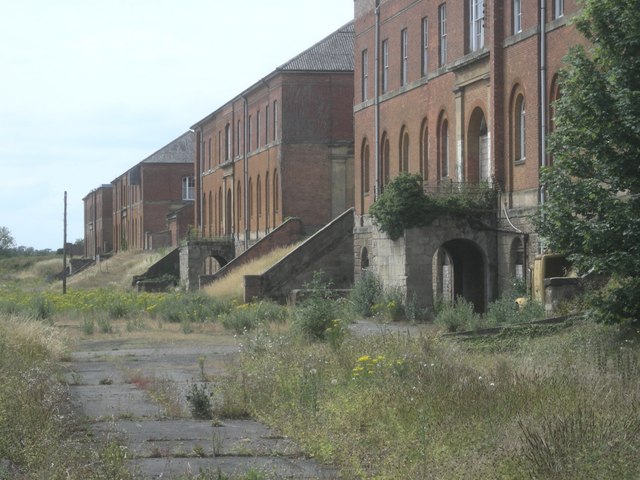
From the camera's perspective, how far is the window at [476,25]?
35.5m

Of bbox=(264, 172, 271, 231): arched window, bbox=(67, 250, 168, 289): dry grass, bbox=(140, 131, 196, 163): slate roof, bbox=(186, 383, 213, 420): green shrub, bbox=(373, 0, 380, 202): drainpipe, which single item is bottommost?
bbox=(186, 383, 213, 420): green shrub

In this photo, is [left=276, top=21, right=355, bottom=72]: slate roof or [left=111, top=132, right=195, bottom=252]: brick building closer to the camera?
[left=276, top=21, right=355, bottom=72]: slate roof

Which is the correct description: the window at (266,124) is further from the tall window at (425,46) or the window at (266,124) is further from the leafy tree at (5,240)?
the leafy tree at (5,240)

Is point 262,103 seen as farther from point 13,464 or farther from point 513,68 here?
point 13,464

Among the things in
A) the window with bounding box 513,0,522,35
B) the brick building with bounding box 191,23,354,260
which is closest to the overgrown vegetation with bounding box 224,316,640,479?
the window with bounding box 513,0,522,35

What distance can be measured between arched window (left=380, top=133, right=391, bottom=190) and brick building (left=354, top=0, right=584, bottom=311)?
1.8 inches

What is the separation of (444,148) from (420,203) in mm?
6085

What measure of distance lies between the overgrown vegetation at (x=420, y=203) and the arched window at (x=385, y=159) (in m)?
10.2

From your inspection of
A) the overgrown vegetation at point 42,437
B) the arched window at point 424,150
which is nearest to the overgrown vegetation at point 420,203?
the arched window at point 424,150

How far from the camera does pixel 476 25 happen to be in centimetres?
3594

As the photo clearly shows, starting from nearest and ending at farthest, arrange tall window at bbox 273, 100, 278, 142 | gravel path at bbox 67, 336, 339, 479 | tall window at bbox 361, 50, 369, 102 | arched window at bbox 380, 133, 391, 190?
gravel path at bbox 67, 336, 339, 479 → arched window at bbox 380, 133, 391, 190 → tall window at bbox 361, 50, 369, 102 → tall window at bbox 273, 100, 278, 142

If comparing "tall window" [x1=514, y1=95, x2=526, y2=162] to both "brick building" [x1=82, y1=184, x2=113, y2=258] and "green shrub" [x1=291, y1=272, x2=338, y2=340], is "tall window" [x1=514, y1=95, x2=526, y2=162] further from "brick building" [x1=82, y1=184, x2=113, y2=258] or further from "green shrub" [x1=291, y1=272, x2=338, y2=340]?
"brick building" [x1=82, y1=184, x2=113, y2=258]

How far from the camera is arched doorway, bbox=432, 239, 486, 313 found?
119 ft

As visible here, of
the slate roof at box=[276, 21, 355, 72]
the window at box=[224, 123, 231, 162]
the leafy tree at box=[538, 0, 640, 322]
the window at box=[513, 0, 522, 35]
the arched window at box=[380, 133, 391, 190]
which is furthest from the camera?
the window at box=[224, 123, 231, 162]
